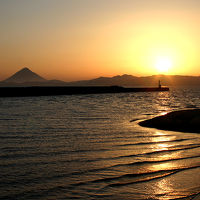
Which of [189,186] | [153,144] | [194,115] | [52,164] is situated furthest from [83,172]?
[194,115]

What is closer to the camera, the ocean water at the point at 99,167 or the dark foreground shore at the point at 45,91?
the ocean water at the point at 99,167

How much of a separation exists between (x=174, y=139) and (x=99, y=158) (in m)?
5.55

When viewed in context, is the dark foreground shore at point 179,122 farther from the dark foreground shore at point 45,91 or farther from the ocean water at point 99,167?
the dark foreground shore at point 45,91

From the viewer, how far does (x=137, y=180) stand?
742 cm

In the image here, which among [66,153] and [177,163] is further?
[66,153]

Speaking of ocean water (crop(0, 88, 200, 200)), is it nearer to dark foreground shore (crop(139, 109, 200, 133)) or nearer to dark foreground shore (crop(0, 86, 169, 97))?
dark foreground shore (crop(139, 109, 200, 133))

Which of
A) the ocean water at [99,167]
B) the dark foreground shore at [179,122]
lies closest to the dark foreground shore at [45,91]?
the dark foreground shore at [179,122]

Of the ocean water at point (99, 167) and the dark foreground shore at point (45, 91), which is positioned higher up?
the dark foreground shore at point (45, 91)

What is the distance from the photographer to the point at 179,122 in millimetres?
18703

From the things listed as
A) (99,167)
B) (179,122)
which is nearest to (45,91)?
(179,122)

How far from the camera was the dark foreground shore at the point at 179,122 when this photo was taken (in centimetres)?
1753

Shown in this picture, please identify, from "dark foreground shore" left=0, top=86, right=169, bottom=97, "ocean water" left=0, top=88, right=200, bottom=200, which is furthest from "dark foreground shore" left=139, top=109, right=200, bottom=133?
"dark foreground shore" left=0, top=86, right=169, bottom=97

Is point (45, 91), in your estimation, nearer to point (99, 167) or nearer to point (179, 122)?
point (179, 122)

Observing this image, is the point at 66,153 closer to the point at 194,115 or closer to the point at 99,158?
the point at 99,158
